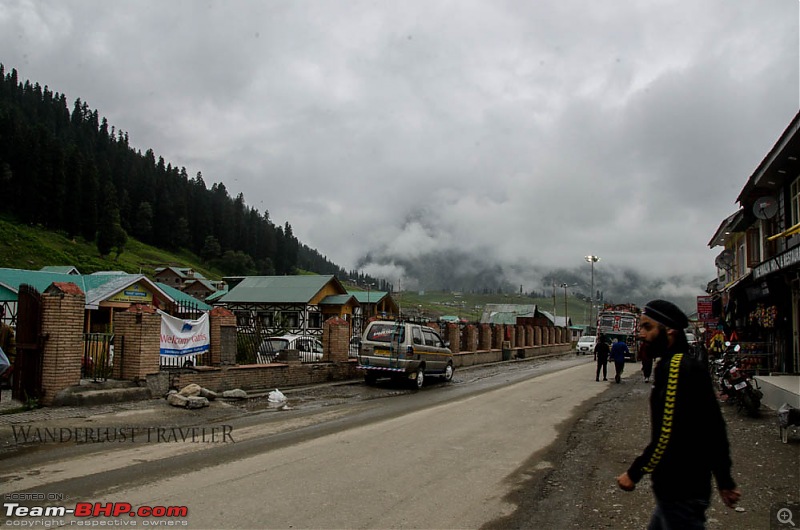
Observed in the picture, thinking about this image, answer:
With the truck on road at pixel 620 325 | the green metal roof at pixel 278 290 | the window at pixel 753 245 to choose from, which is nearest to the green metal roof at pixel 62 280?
the green metal roof at pixel 278 290

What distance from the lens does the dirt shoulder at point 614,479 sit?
562 centimetres

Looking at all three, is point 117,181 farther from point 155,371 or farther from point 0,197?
point 155,371

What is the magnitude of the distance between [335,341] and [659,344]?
17.0 meters

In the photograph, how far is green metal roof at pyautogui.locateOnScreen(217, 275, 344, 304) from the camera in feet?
212

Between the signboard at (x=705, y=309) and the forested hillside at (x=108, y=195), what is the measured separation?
94.2 meters

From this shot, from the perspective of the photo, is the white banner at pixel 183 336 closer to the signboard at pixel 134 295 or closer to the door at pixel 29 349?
the door at pixel 29 349

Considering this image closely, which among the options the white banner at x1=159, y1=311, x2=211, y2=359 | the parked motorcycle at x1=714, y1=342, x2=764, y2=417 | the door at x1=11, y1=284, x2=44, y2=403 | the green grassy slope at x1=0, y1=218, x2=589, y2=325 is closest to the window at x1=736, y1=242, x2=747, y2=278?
the parked motorcycle at x1=714, y1=342, x2=764, y2=417

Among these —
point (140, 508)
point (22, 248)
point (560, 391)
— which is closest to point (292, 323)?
point (22, 248)

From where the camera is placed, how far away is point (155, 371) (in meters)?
13.4

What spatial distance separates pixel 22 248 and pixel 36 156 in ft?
80.9

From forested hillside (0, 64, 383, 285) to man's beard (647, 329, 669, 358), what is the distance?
106515 millimetres

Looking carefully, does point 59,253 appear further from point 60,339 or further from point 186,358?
point 60,339

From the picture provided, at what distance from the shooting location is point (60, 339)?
11.5m

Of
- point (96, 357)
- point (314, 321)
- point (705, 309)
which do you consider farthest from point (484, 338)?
point (314, 321)
